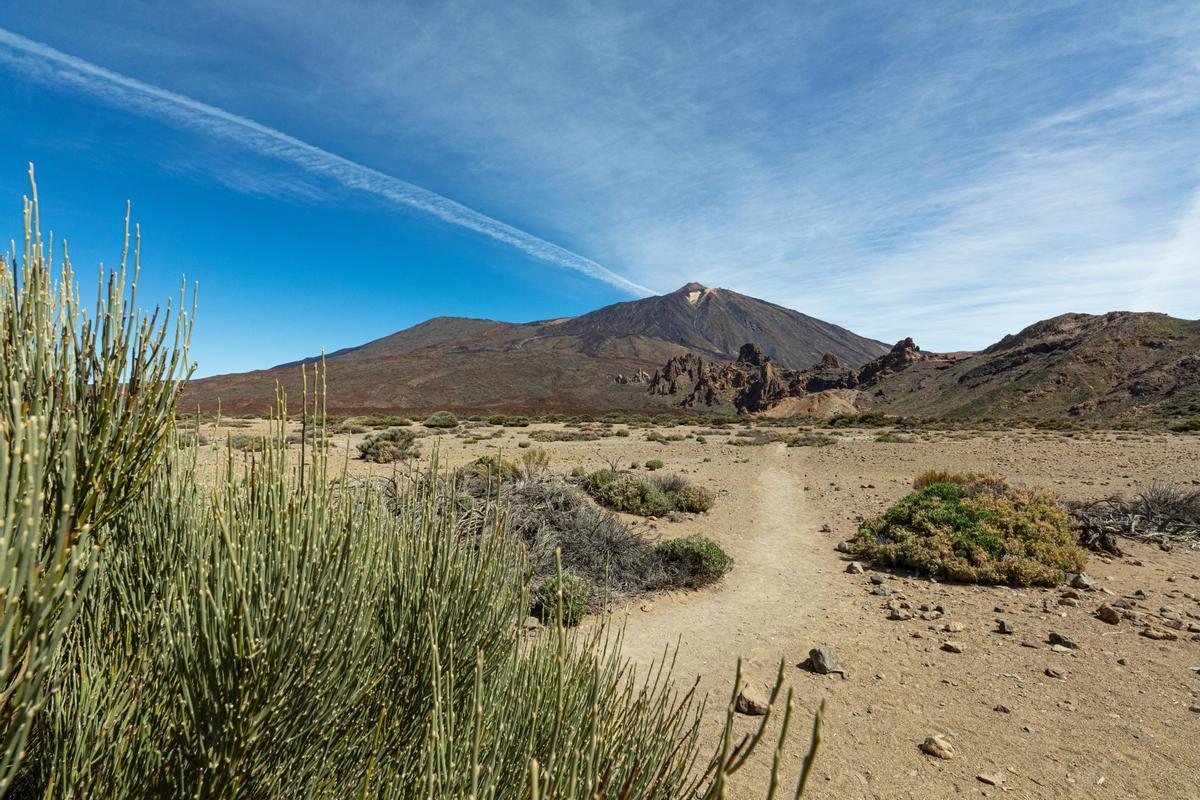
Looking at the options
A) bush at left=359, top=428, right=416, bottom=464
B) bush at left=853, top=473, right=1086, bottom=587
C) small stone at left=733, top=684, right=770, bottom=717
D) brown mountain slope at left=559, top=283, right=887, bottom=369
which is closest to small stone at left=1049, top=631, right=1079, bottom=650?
bush at left=853, top=473, right=1086, bottom=587

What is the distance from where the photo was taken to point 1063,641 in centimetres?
490

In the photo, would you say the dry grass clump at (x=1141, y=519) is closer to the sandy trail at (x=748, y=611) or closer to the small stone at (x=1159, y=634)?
the small stone at (x=1159, y=634)

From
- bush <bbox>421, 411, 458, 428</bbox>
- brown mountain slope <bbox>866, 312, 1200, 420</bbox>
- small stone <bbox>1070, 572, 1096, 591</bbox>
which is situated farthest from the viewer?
brown mountain slope <bbox>866, 312, 1200, 420</bbox>

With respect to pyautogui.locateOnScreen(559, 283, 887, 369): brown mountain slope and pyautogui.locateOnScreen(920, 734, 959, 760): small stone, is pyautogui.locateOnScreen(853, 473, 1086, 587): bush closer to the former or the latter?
pyautogui.locateOnScreen(920, 734, 959, 760): small stone

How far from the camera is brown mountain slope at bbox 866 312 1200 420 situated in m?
47.0

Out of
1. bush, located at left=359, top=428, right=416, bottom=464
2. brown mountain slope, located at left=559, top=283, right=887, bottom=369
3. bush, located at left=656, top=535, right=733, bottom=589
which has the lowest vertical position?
bush, located at left=656, top=535, right=733, bottom=589

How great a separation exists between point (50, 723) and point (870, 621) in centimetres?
609

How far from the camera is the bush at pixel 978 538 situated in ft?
21.4

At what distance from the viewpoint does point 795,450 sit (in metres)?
23.5

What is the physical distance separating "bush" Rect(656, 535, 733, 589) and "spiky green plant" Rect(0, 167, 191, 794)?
5858 millimetres

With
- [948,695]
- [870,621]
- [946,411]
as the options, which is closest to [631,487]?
[870,621]

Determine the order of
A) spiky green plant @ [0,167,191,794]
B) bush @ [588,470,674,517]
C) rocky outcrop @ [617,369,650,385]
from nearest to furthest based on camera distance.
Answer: spiky green plant @ [0,167,191,794] < bush @ [588,470,674,517] < rocky outcrop @ [617,369,650,385]

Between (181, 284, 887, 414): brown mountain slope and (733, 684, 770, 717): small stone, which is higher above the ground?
(181, 284, 887, 414): brown mountain slope

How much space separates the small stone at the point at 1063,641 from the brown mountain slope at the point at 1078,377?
48.2 metres
